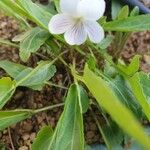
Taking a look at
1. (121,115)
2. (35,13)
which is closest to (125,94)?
(35,13)

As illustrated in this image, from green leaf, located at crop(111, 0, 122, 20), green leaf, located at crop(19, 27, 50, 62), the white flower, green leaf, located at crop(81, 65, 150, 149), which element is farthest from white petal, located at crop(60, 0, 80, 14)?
green leaf, located at crop(111, 0, 122, 20)

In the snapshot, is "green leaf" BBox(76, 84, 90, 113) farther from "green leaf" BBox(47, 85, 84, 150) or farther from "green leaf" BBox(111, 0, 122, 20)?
"green leaf" BBox(111, 0, 122, 20)

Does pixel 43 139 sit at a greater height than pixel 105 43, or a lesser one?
lesser

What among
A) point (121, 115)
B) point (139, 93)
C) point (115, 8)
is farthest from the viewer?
point (115, 8)

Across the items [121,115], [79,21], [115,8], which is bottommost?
[121,115]

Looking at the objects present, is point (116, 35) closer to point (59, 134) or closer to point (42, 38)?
point (42, 38)

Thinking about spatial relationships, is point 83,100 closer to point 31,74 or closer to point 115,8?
point 31,74

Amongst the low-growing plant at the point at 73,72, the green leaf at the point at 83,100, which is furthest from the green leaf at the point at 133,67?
the green leaf at the point at 83,100
